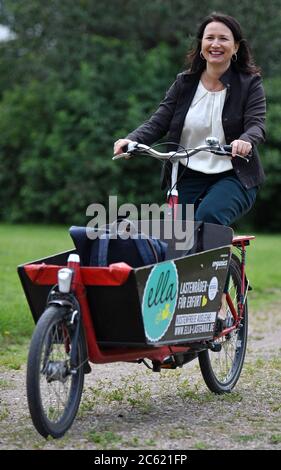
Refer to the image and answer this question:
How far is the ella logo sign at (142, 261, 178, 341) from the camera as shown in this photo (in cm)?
471

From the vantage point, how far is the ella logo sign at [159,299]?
15.4ft

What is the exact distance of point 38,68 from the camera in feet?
94.8

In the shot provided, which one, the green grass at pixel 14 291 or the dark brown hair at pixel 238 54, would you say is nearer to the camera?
the dark brown hair at pixel 238 54

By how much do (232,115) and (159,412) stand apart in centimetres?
173

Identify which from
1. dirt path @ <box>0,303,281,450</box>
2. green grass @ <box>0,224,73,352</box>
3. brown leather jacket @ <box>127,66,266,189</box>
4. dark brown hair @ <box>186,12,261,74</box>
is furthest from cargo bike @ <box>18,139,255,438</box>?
green grass @ <box>0,224,73,352</box>

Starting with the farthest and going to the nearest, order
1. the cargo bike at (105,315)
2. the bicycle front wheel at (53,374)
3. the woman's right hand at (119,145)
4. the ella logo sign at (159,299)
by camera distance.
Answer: the woman's right hand at (119,145), the ella logo sign at (159,299), the cargo bike at (105,315), the bicycle front wheel at (53,374)

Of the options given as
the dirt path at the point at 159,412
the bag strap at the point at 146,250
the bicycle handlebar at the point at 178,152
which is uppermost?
the bicycle handlebar at the point at 178,152

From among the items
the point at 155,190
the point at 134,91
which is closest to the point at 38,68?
the point at 134,91

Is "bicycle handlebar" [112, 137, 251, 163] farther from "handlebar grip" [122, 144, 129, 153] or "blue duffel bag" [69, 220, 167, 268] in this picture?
"blue duffel bag" [69, 220, 167, 268]

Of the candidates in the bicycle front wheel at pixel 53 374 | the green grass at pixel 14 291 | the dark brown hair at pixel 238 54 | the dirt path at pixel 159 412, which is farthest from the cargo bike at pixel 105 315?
the green grass at pixel 14 291

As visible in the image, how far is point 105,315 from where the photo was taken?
15.6ft

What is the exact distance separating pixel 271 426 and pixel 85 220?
72.6 ft

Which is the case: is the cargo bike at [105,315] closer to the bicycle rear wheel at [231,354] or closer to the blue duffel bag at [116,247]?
the blue duffel bag at [116,247]

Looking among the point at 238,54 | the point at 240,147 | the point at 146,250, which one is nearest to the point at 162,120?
the point at 238,54
